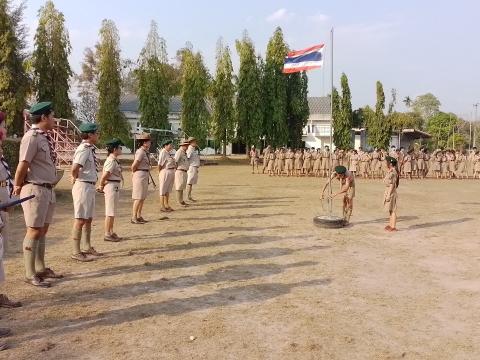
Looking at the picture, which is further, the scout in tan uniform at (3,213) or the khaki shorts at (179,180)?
the khaki shorts at (179,180)

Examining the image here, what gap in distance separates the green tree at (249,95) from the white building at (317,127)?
2165 centimetres

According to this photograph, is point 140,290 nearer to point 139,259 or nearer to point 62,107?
point 139,259

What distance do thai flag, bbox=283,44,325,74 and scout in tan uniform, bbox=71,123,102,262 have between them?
229 inches

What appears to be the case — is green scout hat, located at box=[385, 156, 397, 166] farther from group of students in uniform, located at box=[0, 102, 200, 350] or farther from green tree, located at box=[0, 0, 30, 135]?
green tree, located at box=[0, 0, 30, 135]

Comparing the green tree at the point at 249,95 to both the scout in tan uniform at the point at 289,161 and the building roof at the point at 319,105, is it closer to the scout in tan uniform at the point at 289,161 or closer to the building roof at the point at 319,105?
the scout in tan uniform at the point at 289,161

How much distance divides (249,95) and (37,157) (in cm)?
3337

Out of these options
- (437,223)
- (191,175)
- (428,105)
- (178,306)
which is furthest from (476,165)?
(428,105)

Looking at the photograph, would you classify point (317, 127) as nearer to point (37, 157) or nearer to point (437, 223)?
point (437, 223)

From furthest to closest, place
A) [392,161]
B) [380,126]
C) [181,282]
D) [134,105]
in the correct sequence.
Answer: [134,105], [380,126], [392,161], [181,282]

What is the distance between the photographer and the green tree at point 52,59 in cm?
3080

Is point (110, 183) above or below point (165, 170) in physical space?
below

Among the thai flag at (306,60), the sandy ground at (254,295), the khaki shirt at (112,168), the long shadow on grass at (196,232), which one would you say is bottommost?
the sandy ground at (254,295)

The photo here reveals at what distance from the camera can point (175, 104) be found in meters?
55.2

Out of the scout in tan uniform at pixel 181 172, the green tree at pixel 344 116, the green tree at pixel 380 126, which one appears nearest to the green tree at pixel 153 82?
the green tree at pixel 344 116
